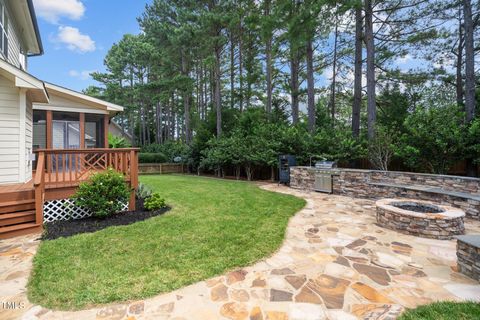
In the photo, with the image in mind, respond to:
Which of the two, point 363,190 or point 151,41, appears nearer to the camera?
point 363,190

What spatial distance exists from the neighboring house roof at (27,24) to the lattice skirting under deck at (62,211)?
5778 mm

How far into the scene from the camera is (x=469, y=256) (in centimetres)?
287

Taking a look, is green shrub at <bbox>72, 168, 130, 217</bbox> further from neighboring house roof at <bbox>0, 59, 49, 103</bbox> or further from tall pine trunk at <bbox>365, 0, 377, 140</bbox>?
tall pine trunk at <bbox>365, 0, 377, 140</bbox>

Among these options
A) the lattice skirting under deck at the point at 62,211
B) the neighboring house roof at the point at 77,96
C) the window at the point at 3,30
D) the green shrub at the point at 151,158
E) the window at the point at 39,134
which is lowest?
the lattice skirting under deck at the point at 62,211

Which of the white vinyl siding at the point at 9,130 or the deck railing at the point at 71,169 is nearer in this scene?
the deck railing at the point at 71,169

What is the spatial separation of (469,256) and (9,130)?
8.03 m

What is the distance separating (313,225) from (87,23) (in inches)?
810

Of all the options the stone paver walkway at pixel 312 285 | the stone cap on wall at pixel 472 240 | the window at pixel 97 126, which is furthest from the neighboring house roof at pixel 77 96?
the stone cap on wall at pixel 472 240

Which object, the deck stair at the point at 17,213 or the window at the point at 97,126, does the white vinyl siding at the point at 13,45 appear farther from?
the deck stair at the point at 17,213

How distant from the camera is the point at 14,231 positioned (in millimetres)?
4293

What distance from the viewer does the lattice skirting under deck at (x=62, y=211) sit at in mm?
5031

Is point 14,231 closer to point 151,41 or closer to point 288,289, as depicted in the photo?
point 288,289

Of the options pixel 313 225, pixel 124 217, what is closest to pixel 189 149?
pixel 124 217

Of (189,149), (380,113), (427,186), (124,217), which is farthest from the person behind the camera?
(189,149)
